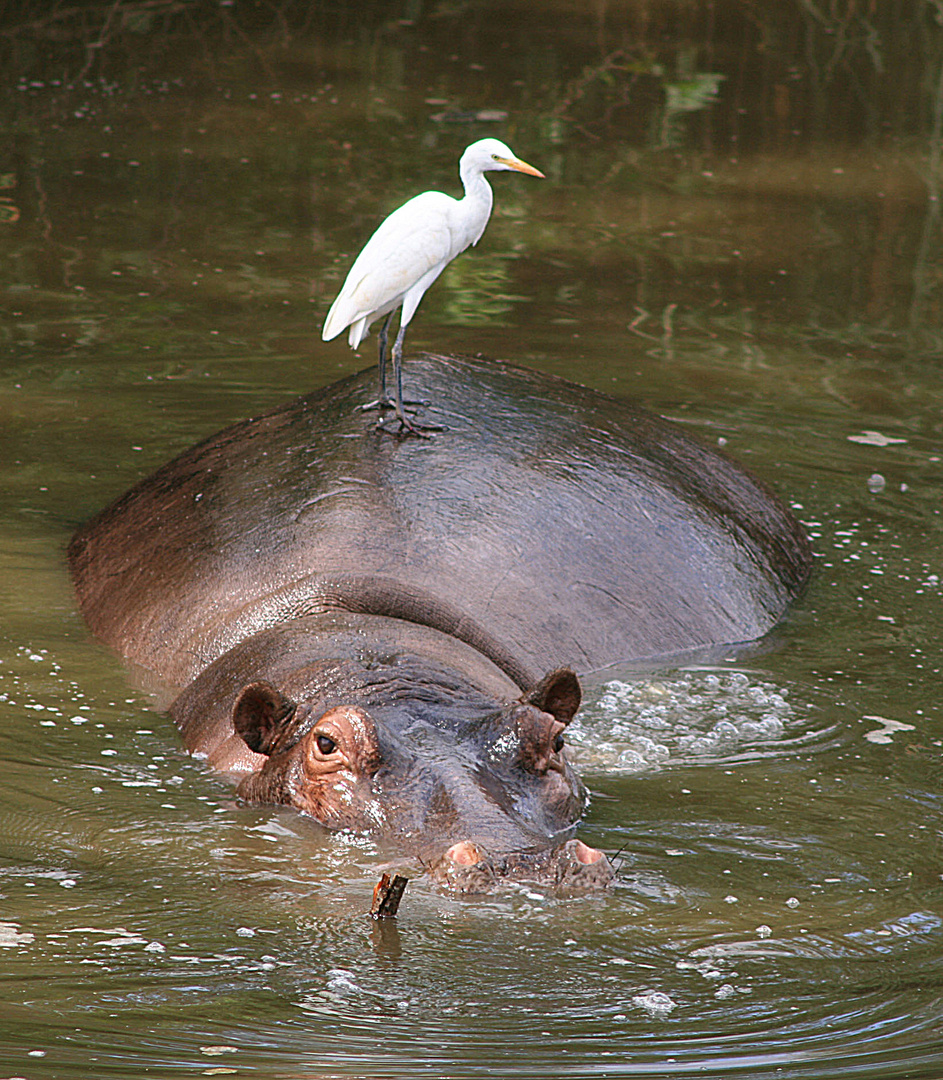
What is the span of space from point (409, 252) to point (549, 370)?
12.3 feet

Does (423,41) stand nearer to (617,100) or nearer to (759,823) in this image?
(617,100)

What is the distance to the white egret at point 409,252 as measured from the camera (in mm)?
6020

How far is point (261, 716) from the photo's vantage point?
4973mm

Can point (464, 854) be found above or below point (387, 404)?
below

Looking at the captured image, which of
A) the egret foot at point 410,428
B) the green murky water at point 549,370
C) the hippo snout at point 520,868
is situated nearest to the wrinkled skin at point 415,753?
the hippo snout at point 520,868

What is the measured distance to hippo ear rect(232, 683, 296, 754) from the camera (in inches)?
192

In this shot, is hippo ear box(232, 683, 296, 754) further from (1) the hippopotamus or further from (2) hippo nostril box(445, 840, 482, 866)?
(2) hippo nostril box(445, 840, 482, 866)

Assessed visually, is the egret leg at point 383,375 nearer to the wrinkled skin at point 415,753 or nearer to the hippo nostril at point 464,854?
the wrinkled skin at point 415,753

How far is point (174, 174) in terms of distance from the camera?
13.7 metres

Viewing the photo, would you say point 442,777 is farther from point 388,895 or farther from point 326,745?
point 388,895

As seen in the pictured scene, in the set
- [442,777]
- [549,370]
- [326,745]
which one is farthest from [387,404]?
[549,370]

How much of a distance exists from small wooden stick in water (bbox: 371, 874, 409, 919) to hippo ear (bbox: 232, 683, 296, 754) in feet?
3.17

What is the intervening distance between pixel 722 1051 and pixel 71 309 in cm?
818

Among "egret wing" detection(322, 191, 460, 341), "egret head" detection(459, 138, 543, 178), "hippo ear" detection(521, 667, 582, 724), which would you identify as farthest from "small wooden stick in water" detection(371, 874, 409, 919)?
"egret head" detection(459, 138, 543, 178)
